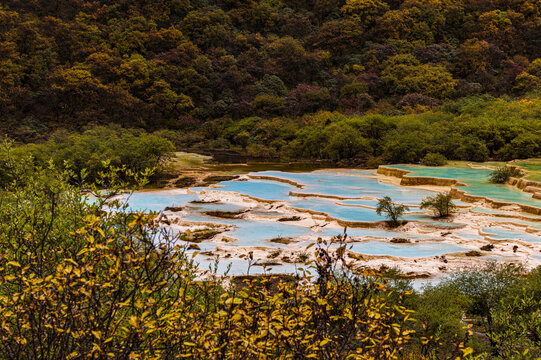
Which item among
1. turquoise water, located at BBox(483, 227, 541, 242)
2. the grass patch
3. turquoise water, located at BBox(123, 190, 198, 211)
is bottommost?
the grass patch

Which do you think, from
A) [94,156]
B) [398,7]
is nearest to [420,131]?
[94,156]

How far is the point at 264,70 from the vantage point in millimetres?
39219

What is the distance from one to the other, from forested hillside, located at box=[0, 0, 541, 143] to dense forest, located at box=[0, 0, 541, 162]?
0.12 m

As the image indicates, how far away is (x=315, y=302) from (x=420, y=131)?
21110 millimetres

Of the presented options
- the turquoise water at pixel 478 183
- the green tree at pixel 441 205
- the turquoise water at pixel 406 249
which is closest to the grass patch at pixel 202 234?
the turquoise water at pixel 406 249

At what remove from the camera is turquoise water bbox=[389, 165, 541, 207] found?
12274 mm

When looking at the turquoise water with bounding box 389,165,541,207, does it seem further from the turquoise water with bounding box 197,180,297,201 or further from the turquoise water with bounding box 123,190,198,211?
the turquoise water with bounding box 123,190,198,211

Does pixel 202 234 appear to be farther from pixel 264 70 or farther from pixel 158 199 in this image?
pixel 264 70

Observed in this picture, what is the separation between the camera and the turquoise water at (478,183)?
40.3 feet

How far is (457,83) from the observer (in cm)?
3238

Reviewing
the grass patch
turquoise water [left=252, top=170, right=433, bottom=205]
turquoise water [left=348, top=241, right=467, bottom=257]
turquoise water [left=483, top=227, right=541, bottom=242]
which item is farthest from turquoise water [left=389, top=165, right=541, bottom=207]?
→ the grass patch

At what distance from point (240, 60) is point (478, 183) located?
29.6 metres

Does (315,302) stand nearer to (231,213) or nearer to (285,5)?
(231,213)

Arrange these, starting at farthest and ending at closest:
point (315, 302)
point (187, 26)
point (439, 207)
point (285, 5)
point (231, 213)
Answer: point (285, 5), point (187, 26), point (231, 213), point (439, 207), point (315, 302)
